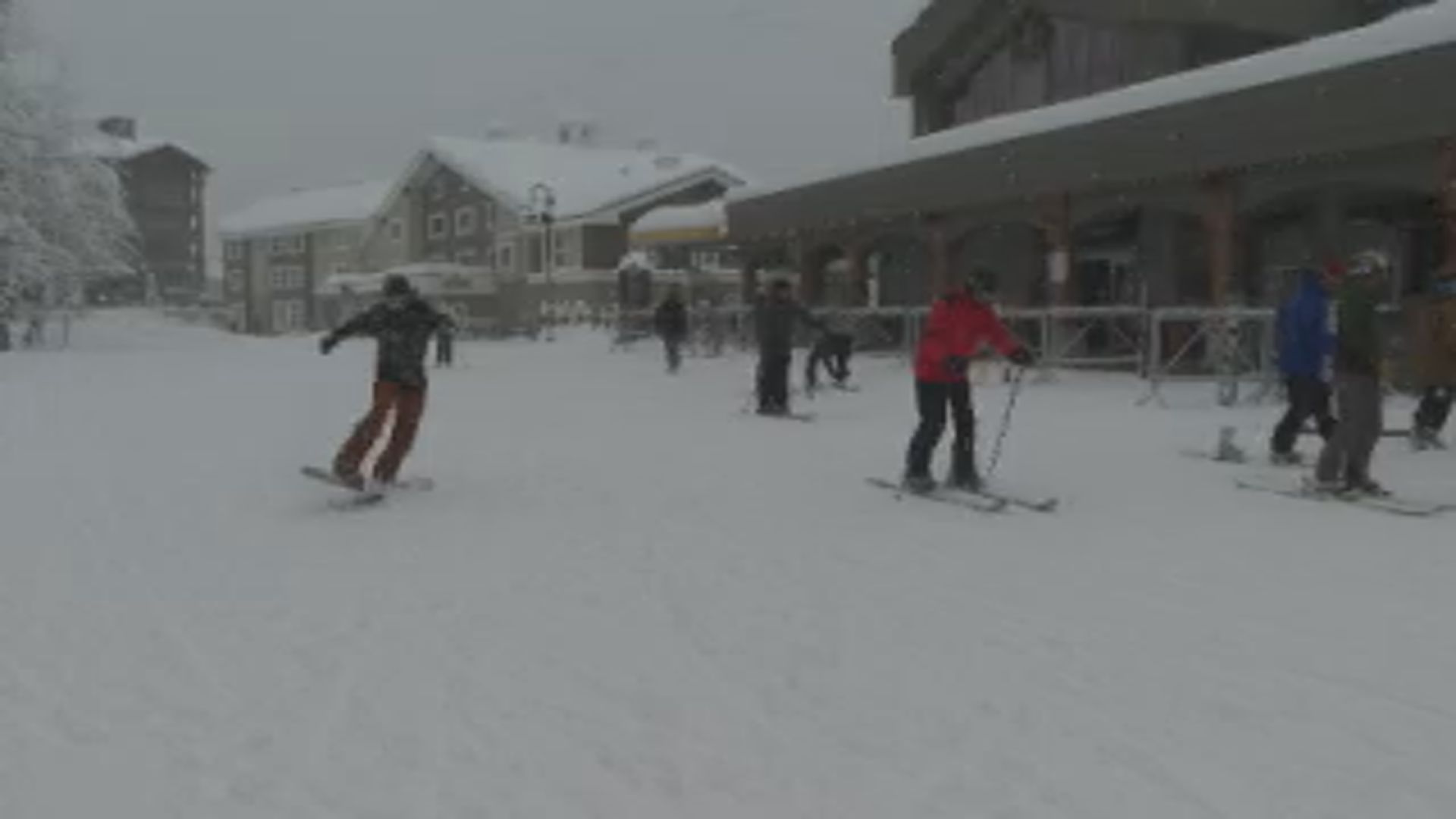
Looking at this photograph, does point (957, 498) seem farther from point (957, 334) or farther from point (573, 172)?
point (573, 172)

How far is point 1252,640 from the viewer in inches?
198

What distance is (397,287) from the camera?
30.1 ft

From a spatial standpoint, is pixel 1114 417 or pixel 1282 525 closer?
pixel 1282 525

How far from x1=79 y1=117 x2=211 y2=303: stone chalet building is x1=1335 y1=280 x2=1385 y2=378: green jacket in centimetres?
8423

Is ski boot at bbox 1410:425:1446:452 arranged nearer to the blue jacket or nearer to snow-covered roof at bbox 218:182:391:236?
the blue jacket

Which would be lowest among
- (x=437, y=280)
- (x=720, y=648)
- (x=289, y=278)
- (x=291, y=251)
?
(x=720, y=648)

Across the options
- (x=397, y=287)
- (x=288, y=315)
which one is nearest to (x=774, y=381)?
(x=397, y=287)

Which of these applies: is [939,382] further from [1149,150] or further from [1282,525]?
[1149,150]

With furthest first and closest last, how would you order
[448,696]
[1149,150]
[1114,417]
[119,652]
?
[1149,150], [1114,417], [119,652], [448,696]

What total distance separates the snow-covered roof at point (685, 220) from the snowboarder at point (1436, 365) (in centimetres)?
2304

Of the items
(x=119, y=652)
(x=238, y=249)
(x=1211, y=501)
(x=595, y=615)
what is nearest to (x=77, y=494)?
(x=119, y=652)

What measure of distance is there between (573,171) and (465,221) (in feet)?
19.2

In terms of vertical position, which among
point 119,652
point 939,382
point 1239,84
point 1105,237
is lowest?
point 119,652

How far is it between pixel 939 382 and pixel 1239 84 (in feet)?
31.9
